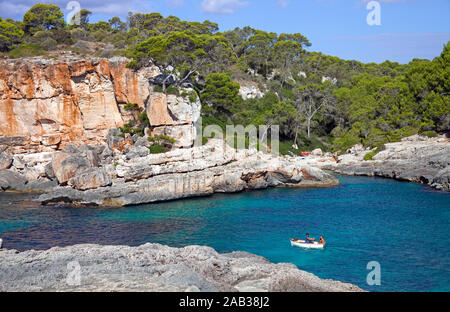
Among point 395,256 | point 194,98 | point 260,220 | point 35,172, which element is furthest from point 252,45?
point 395,256

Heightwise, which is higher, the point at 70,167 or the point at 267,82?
the point at 267,82

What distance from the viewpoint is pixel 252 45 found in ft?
244

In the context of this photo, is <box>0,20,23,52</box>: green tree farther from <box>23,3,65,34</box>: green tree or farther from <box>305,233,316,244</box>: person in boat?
<box>305,233,316,244</box>: person in boat

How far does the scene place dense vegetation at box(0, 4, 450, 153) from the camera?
1838 inches

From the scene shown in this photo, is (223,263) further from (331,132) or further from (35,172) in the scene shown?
(331,132)

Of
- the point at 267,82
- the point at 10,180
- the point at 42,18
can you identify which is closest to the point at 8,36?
the point at 42,18

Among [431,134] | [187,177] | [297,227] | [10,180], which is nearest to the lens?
[297,227]

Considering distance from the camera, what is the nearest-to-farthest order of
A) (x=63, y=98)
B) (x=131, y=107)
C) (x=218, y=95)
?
(x=63, y=98) < (x=131, y=107) < (x=218, y=95)

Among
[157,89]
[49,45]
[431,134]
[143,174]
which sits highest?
[49,45]

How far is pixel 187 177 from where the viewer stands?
115 ft

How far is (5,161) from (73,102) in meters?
9.29

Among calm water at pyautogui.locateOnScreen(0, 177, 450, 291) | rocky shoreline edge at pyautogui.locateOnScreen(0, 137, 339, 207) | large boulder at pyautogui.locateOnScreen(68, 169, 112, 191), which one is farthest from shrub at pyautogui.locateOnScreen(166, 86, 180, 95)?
calm water at pyautogui.locateOnScreen(0, 177, 450, 291)

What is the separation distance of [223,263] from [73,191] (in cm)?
2299

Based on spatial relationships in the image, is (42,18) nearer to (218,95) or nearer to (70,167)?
(218,95)
